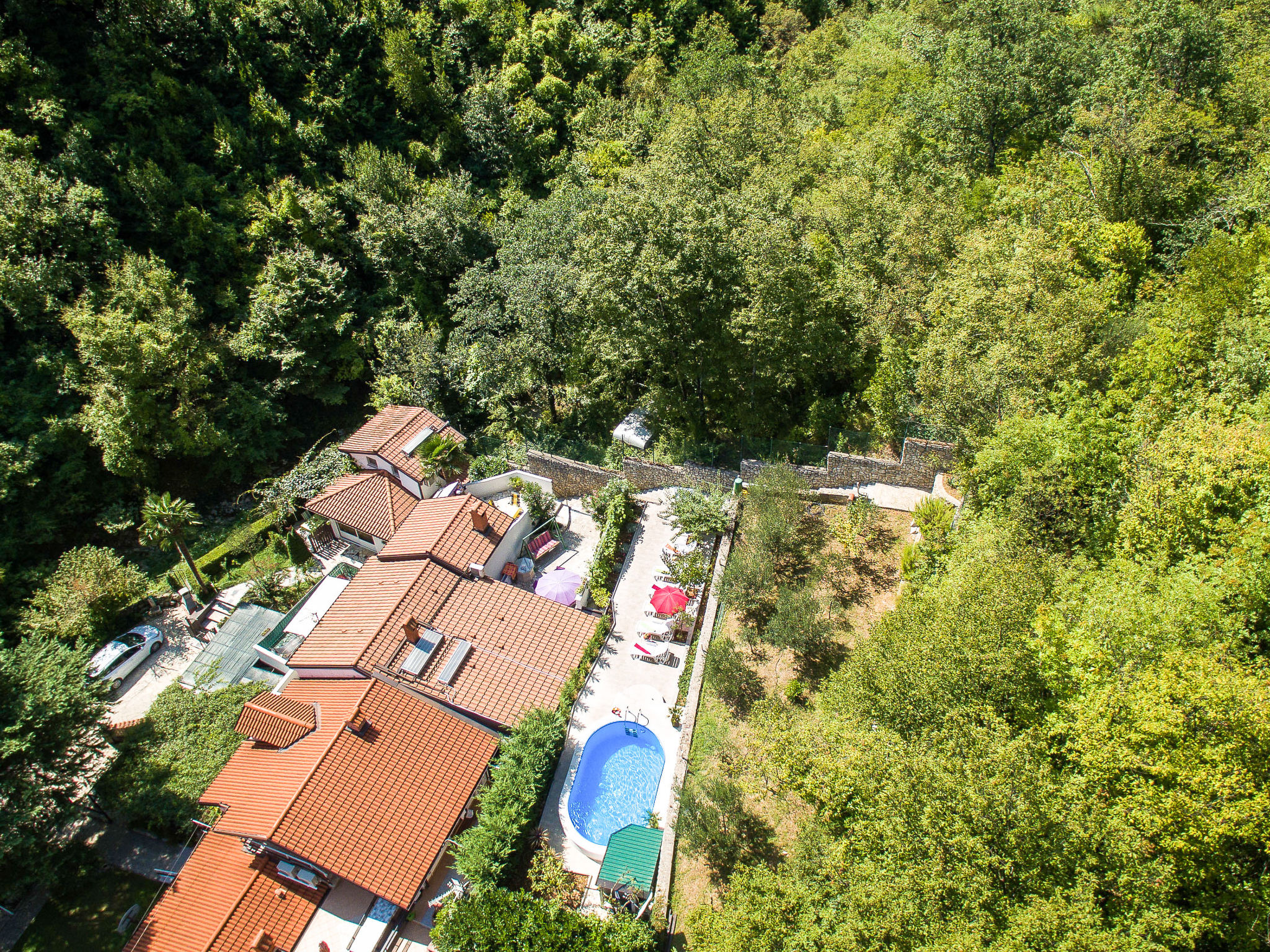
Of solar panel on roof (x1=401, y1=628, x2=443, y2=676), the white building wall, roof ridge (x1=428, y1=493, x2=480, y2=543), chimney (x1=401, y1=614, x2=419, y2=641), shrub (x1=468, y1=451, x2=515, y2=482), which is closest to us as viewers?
solar panel on roof (x1=401, y1=628, x2=443, y2=676)

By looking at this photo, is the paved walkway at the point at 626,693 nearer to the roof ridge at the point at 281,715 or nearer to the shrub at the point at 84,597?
the roof ridge at the point at 281,715

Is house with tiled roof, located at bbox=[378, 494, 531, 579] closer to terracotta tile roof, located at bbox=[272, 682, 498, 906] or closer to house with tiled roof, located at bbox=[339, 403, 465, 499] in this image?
house with tiled roof, located at bbox=[339, 403, 465, 499]

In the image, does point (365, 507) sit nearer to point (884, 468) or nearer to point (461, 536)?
point (461, 536)

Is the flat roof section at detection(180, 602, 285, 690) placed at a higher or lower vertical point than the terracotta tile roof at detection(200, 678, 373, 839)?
higher

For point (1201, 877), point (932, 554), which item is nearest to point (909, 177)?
point (932, 554)

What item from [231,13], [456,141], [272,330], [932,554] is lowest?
[932,554]

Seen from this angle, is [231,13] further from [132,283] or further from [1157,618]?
[1157,618]

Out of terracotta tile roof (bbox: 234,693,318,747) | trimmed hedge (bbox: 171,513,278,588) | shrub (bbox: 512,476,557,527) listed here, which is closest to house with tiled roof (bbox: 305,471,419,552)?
trimmed hedge (bbox: 171,513,278,588)

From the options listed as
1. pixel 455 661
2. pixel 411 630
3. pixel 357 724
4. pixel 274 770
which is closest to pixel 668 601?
pixel 455 661
